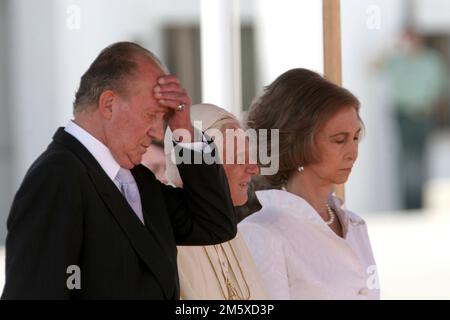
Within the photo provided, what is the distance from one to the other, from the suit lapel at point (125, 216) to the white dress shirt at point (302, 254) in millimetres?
736

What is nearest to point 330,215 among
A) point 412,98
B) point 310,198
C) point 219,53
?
point 310,198

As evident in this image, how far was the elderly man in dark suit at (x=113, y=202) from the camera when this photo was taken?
2.33m

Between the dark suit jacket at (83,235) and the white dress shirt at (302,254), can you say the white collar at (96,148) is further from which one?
the white dress shirt at (302,254)

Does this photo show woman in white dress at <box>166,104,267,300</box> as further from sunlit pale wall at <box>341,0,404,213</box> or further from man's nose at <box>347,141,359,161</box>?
sunlit pale wall at <box>341,0,404,213</box>

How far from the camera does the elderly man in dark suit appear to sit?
91.7 inches

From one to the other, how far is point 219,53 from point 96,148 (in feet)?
5.78

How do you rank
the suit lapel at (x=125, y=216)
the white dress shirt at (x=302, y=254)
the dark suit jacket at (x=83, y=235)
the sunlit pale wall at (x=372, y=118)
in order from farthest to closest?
1. the sunlit pale wall at (x=372, y=118)
2. the white dress shirt at (x=302, y=254)
3. the suit lapel at (x=125, y=216)
4. the dark suit jacket at (x=83, y=235)

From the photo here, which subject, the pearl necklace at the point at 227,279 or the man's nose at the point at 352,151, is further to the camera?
the man's nose at the point at 352,151

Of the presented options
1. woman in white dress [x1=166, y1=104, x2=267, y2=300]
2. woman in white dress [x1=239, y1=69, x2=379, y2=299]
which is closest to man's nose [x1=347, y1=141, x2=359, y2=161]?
woman in white dress [x1=239, y1=69, x2=379, y2=299]

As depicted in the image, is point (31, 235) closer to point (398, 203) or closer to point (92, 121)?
point (92, 121)

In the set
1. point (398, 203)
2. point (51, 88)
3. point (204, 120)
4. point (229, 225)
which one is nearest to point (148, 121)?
point (229, 225)

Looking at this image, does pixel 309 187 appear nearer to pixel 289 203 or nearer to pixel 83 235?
pixel 289 203

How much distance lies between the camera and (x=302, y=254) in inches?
130

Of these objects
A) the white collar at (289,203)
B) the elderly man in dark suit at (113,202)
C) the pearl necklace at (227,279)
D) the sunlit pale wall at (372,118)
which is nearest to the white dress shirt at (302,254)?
the white collar at (289,203)
